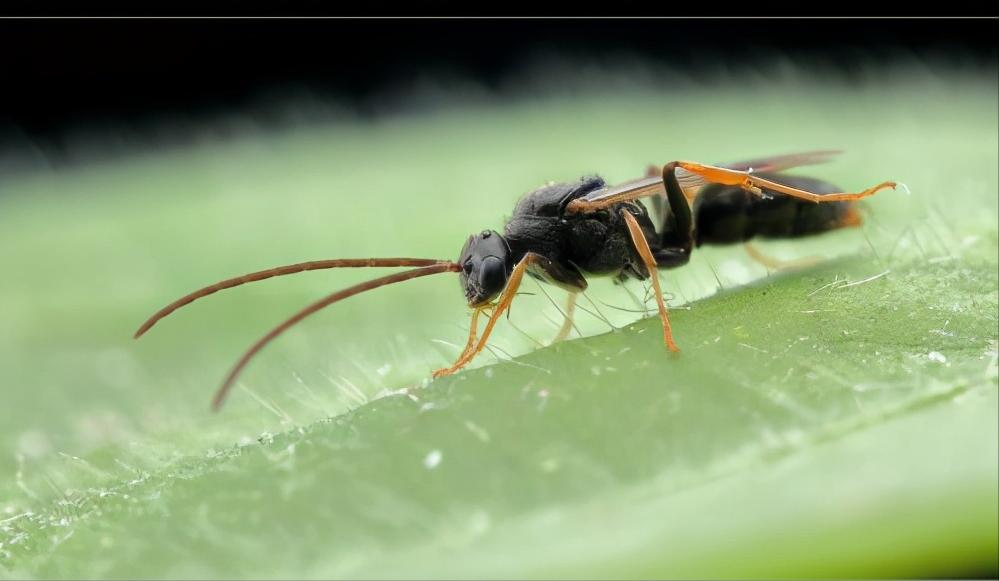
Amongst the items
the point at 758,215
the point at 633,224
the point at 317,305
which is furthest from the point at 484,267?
the point at 758,215

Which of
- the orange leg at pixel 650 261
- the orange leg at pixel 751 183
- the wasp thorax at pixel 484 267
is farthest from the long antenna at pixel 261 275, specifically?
the orange leg at pixel 751 183

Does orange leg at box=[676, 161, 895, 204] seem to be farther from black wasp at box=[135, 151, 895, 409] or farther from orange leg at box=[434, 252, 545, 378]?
orange leg at box=[434, 252, 545, 378]

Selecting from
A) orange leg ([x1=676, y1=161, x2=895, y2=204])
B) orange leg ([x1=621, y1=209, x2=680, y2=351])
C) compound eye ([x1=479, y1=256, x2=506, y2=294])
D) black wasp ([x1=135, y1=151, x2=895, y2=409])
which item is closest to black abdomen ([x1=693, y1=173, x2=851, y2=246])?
black wasp ([x1=135, y1=151, x2=895, y2=409])

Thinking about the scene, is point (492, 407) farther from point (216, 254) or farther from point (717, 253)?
point (216, 254)

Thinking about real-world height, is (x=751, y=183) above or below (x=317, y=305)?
above

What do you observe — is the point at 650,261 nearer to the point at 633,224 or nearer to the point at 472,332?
the point at 633,224

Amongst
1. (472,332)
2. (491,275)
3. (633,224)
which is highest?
(633,224)

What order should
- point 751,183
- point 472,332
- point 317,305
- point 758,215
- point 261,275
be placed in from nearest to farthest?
point 317,305, point 261,275, point 472,332, point 751,183, point 758,215
